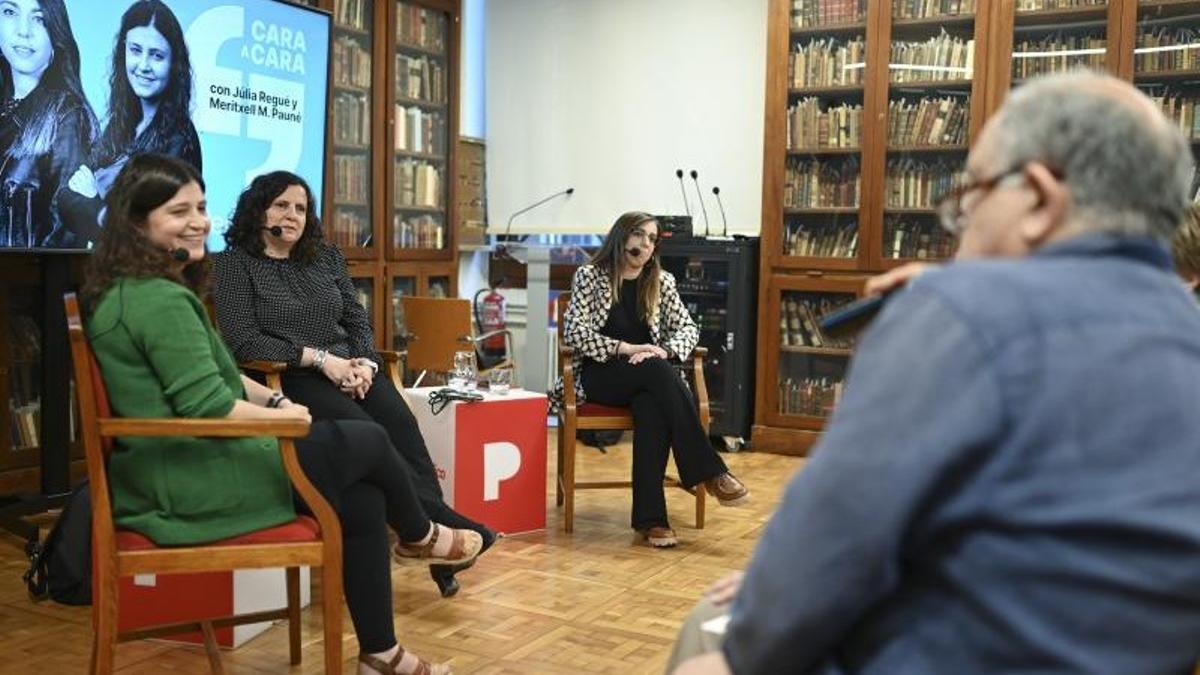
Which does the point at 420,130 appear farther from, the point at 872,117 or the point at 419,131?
the point at 872,117

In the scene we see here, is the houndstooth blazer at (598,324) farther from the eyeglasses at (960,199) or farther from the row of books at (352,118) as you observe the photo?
the eyeglasses at (960,199)

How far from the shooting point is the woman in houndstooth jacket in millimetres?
3684

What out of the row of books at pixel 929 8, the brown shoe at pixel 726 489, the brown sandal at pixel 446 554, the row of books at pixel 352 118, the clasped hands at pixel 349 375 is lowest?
the brown shoe at pixel 726 489

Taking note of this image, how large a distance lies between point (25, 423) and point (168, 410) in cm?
219

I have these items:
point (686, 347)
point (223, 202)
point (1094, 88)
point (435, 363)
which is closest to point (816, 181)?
point (686, 347)

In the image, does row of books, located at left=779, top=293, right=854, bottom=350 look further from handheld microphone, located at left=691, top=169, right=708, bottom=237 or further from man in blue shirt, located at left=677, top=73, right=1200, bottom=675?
man in blue shirt, located at left=677, top=73, right=1200, bottom=675

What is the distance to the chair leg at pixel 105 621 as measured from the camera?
78.4 inches

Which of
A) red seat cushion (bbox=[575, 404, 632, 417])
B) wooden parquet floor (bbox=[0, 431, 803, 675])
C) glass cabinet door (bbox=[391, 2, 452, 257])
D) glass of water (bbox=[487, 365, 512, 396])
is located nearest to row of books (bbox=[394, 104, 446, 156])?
glass cabinet door (bbox=[391, 2, 452, 257])

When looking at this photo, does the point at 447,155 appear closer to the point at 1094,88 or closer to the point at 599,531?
the point at 599,531

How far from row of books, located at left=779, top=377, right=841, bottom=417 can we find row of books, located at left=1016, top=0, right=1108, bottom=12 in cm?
189

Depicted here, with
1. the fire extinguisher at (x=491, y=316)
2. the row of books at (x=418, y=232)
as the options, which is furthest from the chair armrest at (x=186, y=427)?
the fire extinguisher at (x=491, y=316)

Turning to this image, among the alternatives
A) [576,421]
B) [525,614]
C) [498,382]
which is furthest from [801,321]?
[525,614]

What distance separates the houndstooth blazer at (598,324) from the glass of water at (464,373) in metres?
0.33

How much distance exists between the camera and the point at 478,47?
6.67 meters
